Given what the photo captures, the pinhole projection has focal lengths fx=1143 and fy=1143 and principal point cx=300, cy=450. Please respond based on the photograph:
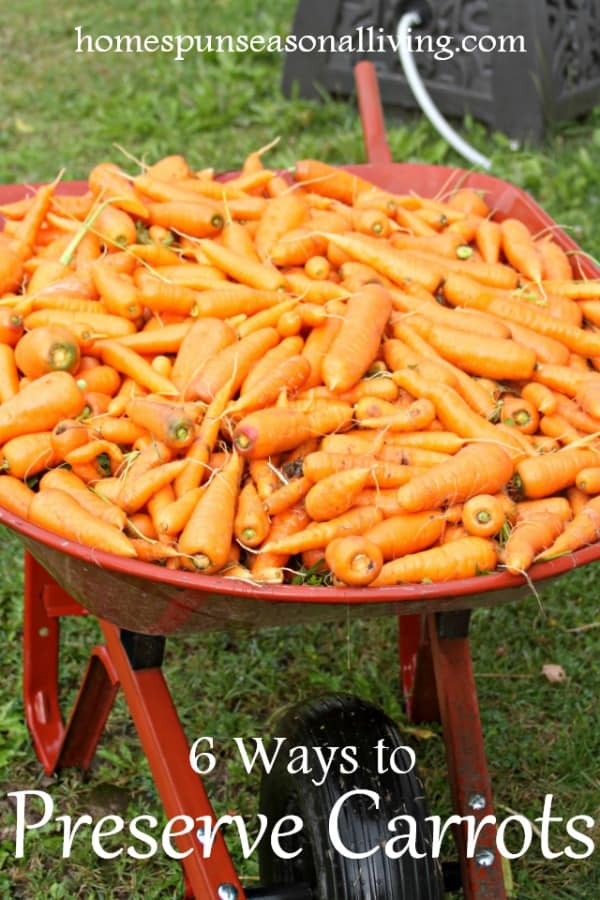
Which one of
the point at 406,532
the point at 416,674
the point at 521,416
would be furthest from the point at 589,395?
the point at 416,674

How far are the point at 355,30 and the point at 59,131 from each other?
1.52 m

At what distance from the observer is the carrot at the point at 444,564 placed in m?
1.63

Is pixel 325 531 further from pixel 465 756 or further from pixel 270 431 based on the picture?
pixel 465 756

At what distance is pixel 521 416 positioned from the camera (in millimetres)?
1943

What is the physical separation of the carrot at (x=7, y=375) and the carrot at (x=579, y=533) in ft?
3.00

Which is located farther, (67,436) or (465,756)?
(465,756)

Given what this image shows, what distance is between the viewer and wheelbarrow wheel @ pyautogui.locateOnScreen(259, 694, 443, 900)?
5.93ft

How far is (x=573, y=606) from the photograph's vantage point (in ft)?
10.1

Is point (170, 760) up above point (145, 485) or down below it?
below

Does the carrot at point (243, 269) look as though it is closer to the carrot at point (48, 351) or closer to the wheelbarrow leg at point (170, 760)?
the carrot at point (48, 351)

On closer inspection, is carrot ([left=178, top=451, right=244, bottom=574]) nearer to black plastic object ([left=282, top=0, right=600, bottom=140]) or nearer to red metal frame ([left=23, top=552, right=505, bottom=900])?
red metal frame ([left=23, top=552, right=505, bottom=900])

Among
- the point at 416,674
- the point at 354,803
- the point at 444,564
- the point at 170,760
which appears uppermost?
the point at 444,564

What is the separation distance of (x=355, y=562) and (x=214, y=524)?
0.73 ft

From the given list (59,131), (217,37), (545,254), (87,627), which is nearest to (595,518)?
(545,254)
